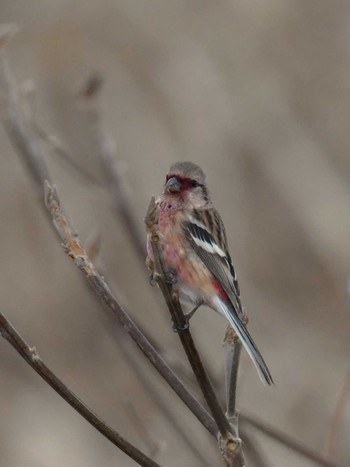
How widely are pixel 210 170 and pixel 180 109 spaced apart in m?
0.61

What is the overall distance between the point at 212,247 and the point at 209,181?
434 centimetres

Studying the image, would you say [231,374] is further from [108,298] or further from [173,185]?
[173,185]

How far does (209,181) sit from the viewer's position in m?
7.79

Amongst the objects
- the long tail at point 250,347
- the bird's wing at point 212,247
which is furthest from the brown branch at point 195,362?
the bird's wing at point 212,247

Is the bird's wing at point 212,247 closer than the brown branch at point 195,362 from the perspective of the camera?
No

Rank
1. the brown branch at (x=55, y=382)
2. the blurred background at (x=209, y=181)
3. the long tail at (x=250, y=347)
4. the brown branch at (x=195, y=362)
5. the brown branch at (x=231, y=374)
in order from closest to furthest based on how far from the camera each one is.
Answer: the brown branch at (x=55, y=382) → the brown branch at (x=195, y=362) → the brown branch at (x=231, y=374) → the long tail at (x=250, y=347) → the blurred background at (x=209, y=181)

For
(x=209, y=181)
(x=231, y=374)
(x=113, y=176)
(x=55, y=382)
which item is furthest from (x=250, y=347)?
(x=209, y=181)

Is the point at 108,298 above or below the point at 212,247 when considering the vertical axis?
below

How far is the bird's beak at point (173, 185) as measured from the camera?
3.28m

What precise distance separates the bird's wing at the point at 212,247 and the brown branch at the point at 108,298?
121cm

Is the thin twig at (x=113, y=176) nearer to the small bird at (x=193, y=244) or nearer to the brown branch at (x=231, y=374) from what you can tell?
the small bird at (x=193, y=244)

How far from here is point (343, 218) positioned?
6.80 metres

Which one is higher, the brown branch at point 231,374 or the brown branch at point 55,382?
the brown branch at point 231,374

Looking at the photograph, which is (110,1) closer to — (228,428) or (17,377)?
(17,377)
